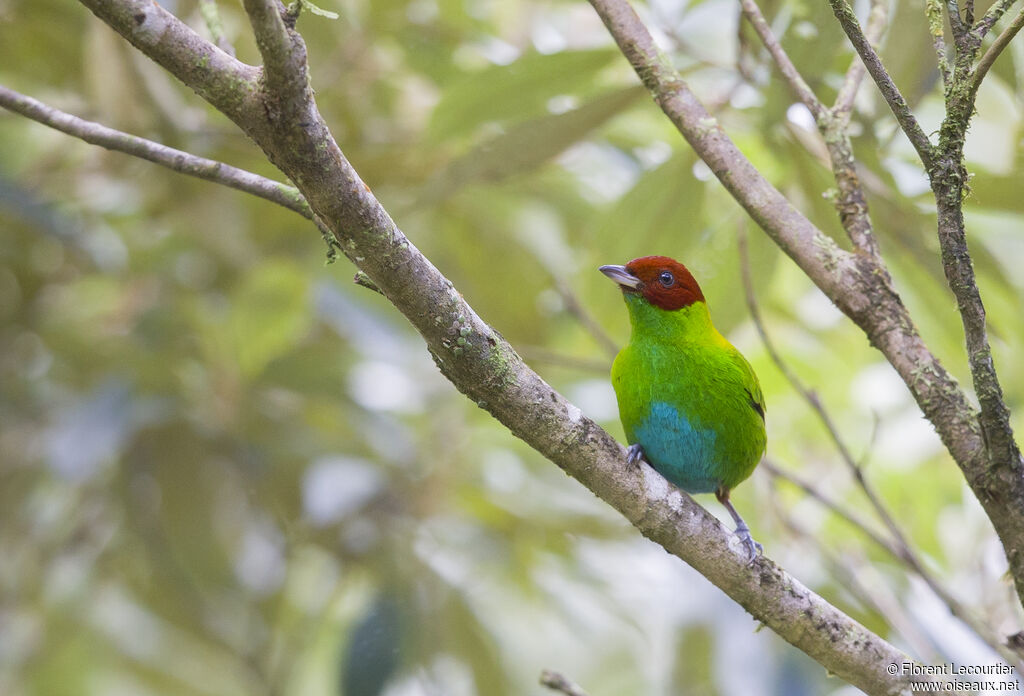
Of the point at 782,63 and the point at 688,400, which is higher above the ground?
the point at 782,63

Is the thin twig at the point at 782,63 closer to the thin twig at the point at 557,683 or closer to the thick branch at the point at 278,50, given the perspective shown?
the thick branch at the point at 278,50

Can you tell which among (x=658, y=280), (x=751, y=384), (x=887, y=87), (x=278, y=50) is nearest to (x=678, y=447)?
(x=751, y=384)

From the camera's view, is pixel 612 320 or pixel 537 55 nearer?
pixel 537 55

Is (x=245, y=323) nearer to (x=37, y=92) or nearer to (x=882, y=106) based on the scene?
(x=37, y=92)

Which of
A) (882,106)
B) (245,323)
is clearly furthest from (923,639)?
(245,323)

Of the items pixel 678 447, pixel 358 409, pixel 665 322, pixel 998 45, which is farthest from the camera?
pixel 358 409

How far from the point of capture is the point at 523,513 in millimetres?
4027

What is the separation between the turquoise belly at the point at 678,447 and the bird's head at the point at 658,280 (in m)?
0.32

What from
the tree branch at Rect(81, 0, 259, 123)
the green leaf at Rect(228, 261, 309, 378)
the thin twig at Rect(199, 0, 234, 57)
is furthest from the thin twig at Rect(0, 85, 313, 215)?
the green leaf at Rect(228, 261, 309, 378)

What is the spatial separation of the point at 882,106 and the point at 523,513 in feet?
7.30

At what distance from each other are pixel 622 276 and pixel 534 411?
3.91 feet

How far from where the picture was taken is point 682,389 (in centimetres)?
276

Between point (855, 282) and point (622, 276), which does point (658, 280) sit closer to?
point (622, 276)

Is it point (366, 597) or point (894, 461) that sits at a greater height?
point (894, 461)
